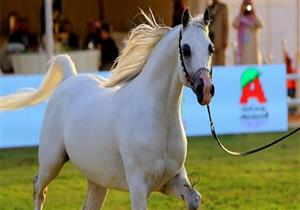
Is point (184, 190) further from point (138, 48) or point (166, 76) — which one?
point (138, 48)

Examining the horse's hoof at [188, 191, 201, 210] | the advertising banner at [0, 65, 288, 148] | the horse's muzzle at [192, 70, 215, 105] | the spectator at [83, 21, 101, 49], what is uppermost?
the horse's muzzle at [192, 70, 215, 105]

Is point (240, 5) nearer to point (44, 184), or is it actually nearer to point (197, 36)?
point (44, 184)

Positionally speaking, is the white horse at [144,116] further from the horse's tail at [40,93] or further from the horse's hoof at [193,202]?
the horse's tail at [40,93]

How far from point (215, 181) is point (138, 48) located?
4716 millimetres

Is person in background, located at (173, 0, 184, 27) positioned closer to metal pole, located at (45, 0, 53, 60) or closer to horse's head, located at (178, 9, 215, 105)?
metal pole, located at (45, 0, 53, 60)

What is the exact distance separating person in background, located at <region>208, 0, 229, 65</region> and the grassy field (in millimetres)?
2794

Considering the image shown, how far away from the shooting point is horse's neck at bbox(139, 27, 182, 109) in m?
6.66

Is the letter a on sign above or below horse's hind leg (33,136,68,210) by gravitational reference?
below

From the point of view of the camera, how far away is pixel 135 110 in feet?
22.0

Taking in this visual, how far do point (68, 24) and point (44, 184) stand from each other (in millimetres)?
11307

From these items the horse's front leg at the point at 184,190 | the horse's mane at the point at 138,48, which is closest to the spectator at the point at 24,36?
the horse's mane at the point at 138,48

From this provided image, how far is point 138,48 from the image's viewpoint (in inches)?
278

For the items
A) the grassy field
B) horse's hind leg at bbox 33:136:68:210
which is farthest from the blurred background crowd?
horse's hind leg at bbox 33:136:68:210

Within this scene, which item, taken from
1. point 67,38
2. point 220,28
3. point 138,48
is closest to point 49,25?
point 67,38
